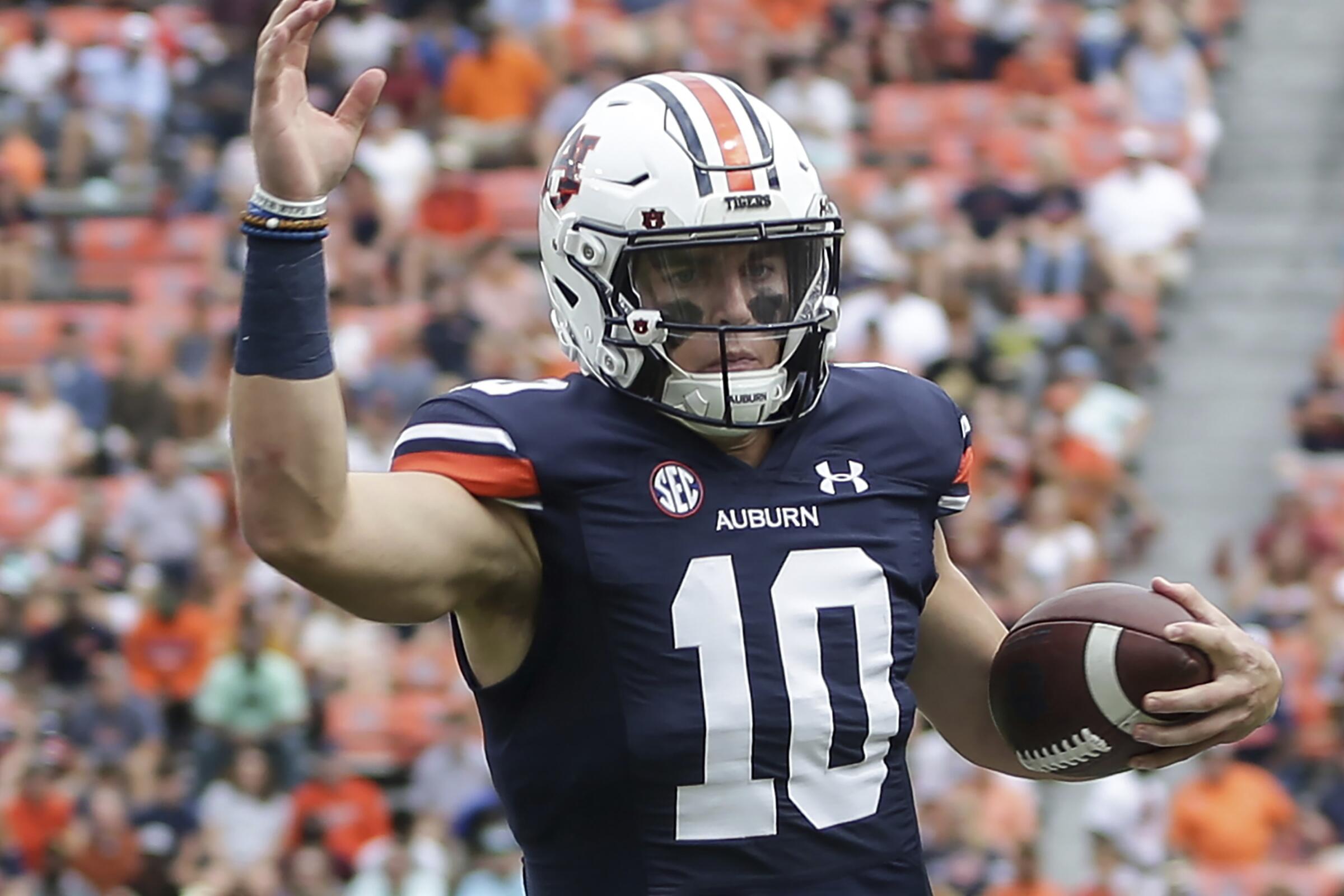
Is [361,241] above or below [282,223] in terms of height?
below

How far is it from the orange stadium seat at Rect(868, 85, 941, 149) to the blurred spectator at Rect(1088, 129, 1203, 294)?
3.59 ft

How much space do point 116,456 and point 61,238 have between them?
198 centimetres

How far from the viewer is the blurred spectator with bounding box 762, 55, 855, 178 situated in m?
10.8

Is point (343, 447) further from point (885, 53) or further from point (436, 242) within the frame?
point (885, 53)

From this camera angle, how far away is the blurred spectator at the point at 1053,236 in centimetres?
1001

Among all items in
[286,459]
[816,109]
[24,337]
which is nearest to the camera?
[286,459]

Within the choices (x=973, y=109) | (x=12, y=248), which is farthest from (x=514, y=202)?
(x=12, y=248)

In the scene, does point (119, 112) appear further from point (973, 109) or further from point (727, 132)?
point (727, 132)

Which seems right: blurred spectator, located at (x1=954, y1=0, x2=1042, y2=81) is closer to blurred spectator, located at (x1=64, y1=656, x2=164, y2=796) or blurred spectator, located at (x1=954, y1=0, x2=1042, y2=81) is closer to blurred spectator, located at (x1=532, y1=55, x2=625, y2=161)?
blurred spectator, located at (x1=532, y1=55, x2=625, y2=161)

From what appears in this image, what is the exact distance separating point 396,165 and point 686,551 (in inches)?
332

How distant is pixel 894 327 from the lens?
948 cm

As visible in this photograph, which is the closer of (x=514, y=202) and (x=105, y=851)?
(x=105, y=851)

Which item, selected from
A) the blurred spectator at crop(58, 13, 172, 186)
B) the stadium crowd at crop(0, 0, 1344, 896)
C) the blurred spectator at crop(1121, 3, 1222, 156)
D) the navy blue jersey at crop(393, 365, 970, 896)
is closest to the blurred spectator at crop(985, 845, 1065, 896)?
the stadium crowd at crop(0, 0, 1344, 896)

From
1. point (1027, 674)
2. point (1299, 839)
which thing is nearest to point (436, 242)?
point (1299, 839)
